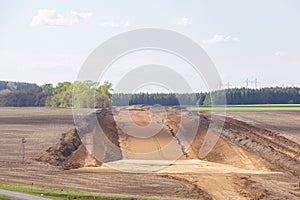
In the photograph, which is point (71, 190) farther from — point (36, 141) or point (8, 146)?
point (36, 141)

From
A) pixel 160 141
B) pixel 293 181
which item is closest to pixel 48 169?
pixel 293 181

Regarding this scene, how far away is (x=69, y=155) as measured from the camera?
1984 inches

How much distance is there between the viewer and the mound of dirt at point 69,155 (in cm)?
4434

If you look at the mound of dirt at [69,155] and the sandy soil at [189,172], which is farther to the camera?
the mound of dirt at [69,155]

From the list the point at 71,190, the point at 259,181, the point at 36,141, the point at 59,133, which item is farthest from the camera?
the point at 59,133

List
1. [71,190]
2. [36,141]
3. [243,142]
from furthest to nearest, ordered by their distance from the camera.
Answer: [243,142] < [36,141] < [71,190]

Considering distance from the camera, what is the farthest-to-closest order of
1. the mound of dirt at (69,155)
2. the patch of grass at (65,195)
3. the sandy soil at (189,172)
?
the mound of dirt at (69,155)
the sandy soil at (189,172)
the patch of grass at (65,195)

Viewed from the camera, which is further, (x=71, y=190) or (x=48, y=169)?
(x=48, y=169)

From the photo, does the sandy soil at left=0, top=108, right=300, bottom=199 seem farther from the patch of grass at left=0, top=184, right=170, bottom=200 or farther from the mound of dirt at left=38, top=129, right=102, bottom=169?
the patch of grass at left=0, top=184, right=170, bottom=200

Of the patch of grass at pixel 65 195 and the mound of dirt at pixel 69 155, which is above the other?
the mound of dirt at pixel 69 155

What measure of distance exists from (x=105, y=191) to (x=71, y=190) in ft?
5.77

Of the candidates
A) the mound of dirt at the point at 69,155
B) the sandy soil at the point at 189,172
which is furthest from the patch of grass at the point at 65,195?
the mound of dirt at the point at 69,155

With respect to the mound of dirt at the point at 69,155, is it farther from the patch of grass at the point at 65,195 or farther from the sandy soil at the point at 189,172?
the patch of grass at the point at 65,195

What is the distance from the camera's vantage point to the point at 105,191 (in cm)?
3117
